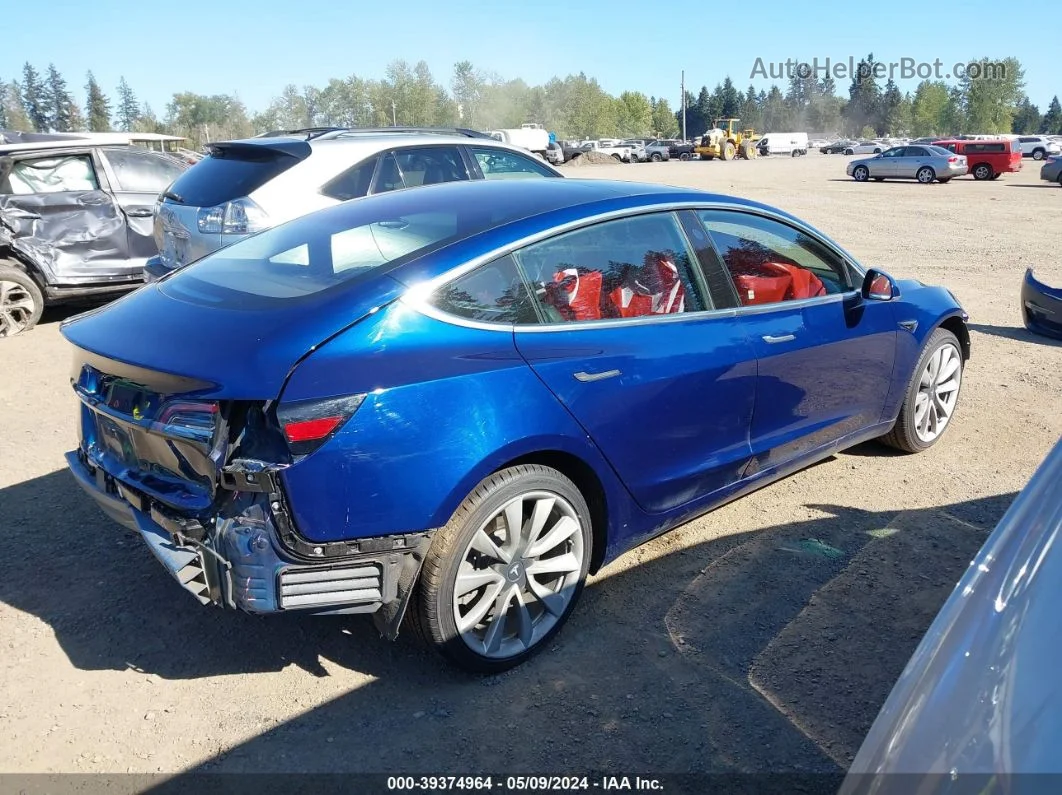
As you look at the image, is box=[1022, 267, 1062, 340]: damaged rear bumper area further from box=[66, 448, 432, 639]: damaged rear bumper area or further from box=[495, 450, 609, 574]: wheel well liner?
box=[66, 448, 432, 639]: damaged rear bumper area

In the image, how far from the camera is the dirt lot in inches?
108

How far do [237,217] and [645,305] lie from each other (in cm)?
391

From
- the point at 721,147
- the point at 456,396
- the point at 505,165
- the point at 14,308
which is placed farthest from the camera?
the point at 721,147

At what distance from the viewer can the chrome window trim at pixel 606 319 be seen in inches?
114

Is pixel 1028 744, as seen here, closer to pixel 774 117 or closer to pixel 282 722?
pixel 282 722

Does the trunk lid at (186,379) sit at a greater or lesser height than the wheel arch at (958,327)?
greater

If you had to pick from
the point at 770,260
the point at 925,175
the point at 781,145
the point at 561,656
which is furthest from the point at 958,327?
the point at 781,145

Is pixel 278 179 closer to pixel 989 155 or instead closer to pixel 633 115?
pixel 989 155

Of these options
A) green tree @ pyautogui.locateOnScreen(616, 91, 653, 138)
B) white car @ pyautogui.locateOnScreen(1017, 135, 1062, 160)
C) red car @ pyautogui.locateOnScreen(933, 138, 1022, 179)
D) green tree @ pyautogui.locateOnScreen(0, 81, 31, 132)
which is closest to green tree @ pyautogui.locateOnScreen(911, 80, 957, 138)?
green tree @ pyautogui.locateOnScreen(616, 91, 653, 138)

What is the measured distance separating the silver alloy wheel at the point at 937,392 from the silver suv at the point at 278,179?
8.96 ft

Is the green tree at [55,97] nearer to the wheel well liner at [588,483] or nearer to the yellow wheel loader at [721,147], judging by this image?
the yellow wheel loader at [721,147]

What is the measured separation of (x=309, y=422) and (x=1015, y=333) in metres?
7.44

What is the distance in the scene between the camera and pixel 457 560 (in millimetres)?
2848

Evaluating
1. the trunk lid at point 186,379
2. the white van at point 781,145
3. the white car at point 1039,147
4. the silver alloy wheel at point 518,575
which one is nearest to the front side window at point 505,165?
the trunk lid at point 186,379
